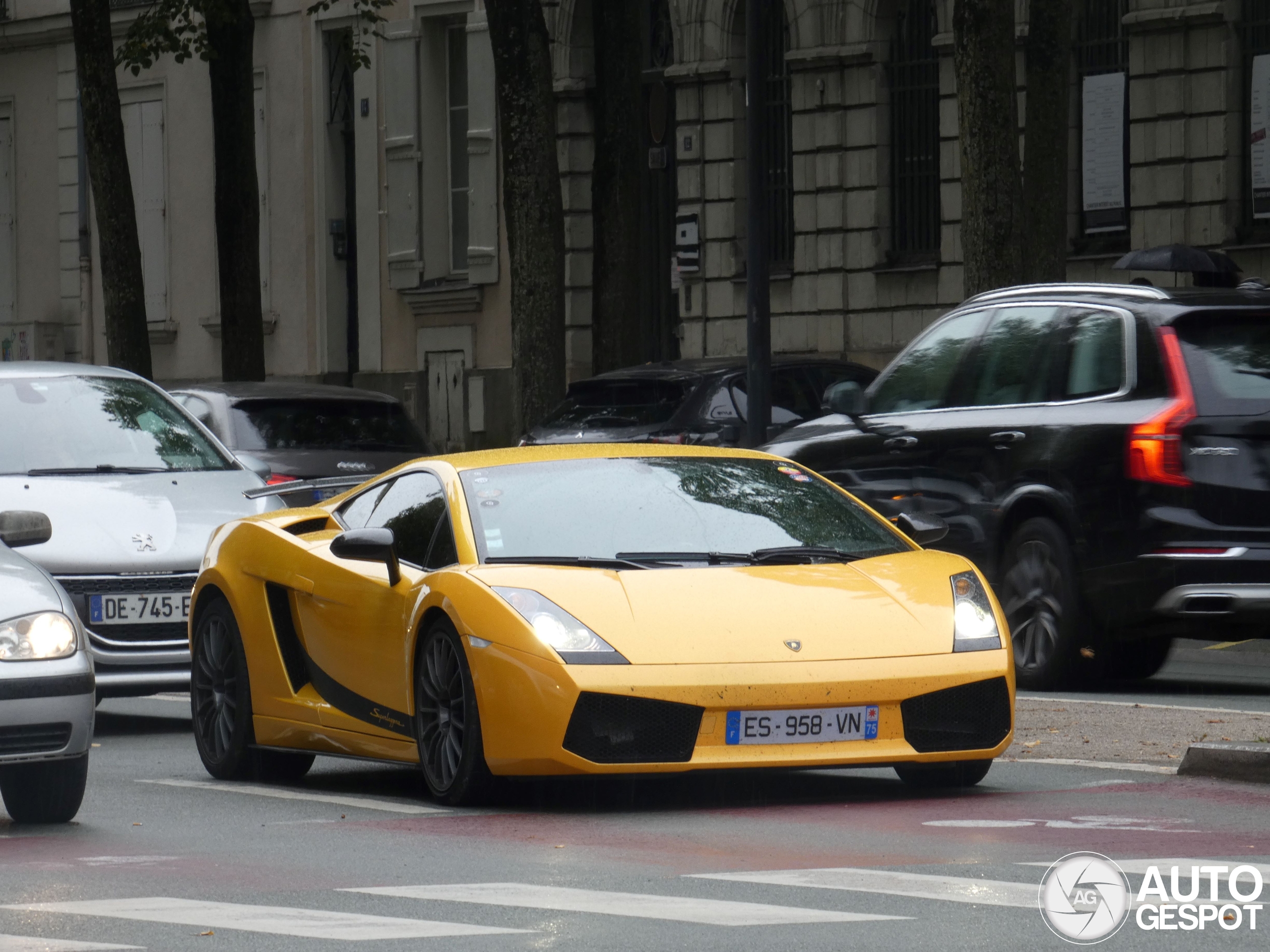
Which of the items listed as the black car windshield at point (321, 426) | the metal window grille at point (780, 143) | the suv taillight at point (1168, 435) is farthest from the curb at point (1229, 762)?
the metal window grille at point (780, 143)

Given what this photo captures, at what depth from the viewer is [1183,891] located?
22.5ft

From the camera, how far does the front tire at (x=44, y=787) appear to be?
8883 mm

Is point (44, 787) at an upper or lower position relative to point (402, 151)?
lower

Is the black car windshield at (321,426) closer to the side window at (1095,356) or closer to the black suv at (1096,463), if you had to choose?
the black suv at (1096,463)

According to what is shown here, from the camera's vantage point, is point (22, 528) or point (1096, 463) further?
point (1096, 463)

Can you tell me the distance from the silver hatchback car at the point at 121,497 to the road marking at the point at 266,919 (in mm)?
5121

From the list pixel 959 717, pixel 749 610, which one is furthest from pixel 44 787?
pixel 959 717

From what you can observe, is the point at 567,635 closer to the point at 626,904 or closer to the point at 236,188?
the point at 626,904

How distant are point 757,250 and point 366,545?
37.1 feet

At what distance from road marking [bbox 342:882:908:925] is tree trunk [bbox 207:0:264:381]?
21474 mm

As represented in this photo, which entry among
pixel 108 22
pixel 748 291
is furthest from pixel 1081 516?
pixel 108 22

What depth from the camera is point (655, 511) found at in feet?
31.4

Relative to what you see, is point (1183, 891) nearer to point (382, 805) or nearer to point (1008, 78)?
point (382, 805)

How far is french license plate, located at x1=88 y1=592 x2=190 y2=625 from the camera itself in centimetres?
1227
